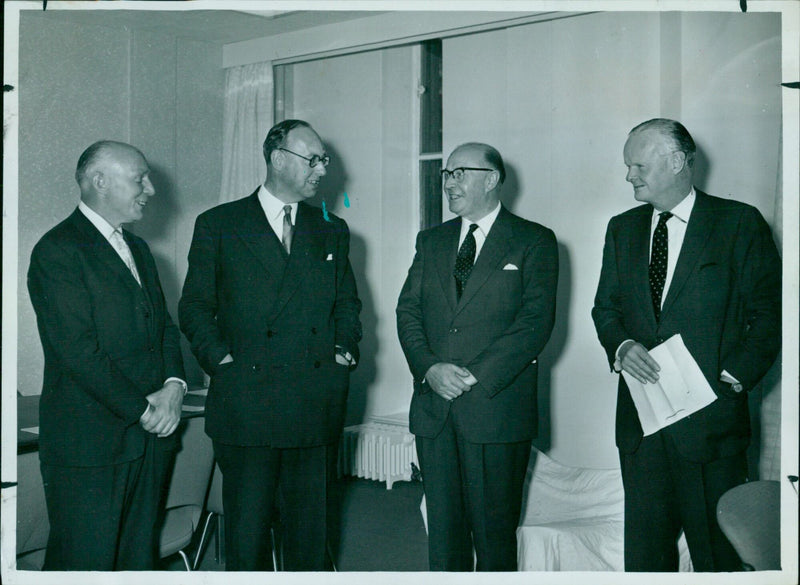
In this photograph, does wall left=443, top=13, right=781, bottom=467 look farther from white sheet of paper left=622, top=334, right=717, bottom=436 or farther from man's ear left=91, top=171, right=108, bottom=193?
man's ear left=91, top=171, right=108, bottom=193

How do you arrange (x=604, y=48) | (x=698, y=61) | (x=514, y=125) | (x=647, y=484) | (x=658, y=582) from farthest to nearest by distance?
(x=514, y=125) → (x=604, y=48) → (x=698, y=61) → (x=647, y=484) → (x=658, y=582)

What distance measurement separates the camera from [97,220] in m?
2.62

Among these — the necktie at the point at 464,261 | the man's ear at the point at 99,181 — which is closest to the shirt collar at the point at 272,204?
the man's ear at the point at 99,181

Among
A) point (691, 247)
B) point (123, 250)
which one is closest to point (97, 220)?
point (123, 250)

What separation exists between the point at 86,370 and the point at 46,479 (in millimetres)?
405

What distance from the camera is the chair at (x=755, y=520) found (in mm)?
2170

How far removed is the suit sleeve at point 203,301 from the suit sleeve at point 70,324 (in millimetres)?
312

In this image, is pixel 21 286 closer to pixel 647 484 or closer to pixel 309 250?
pixel 309 250

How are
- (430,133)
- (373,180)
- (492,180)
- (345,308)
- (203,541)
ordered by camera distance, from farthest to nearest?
1. (430,133)
2. (373,180)
3. (203,541)
4. (492,180)
5. (345,308)

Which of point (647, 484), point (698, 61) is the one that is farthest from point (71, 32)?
point (647, 484)

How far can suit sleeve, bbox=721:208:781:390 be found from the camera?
2.58 metres

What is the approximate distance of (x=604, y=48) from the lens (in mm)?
3812

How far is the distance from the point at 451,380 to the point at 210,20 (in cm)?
199

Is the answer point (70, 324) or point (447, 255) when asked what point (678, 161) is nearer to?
point (447, 255)
